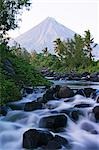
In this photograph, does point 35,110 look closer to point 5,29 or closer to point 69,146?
point 69,146

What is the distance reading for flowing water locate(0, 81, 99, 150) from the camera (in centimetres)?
895

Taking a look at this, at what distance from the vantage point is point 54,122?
958 cm

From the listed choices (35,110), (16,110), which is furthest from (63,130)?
(16,110)

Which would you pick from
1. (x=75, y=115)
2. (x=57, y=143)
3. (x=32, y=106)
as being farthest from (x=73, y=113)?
(x=57, y=143)

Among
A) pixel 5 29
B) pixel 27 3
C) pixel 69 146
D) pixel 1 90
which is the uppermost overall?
pixel 27 3

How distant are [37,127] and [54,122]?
25.6 inches

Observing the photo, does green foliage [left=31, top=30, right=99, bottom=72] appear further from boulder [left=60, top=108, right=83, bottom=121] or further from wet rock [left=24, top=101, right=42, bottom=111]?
boulder [left=60, top=108, right=83, bottom=121]

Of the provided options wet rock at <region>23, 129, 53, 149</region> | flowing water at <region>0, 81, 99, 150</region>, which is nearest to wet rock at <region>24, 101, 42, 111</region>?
flowing water at <region>0, 81, 99, 150</region>

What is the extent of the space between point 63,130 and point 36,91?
23.5 feet

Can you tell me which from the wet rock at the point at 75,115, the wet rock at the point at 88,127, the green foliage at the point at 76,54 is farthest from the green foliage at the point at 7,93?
the green foliage at the point at 76,54

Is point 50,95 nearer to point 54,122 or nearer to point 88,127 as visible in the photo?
point 88,127

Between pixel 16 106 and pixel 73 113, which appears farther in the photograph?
pixel 16 106

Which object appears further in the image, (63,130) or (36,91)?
(36,91)

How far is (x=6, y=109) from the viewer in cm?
1195
